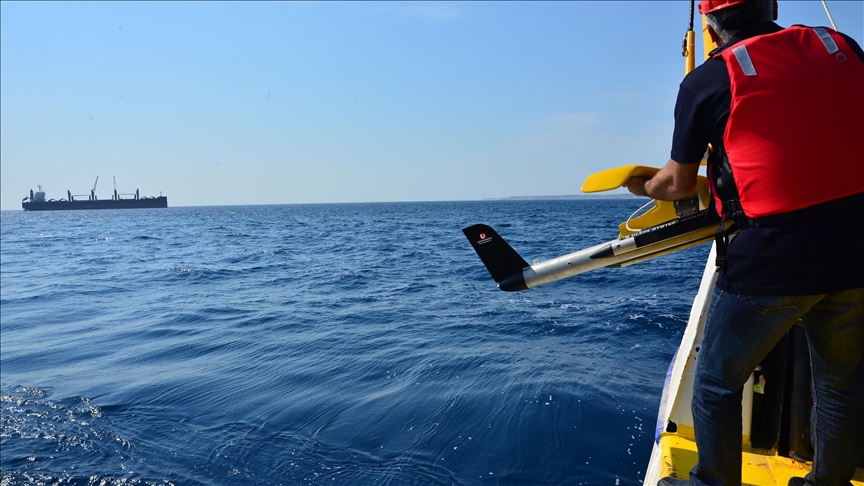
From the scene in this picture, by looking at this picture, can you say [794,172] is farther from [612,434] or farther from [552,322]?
[552,322]

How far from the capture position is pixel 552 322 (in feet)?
26.5

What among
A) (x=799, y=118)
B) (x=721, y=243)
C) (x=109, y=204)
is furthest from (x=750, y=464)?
(x=109, y=204)

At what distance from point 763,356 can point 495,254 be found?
122 centimetres

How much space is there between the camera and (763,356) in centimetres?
191

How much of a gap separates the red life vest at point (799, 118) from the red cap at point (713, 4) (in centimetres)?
20

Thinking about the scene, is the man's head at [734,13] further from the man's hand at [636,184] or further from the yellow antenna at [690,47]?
the yellow antenna at [690,47]

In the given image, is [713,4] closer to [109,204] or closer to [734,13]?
[734,13]

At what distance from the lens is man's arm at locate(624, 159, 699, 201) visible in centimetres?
196

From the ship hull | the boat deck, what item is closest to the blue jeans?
the boat deck

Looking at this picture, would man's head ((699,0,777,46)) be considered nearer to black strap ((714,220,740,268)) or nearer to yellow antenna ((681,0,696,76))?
black strap ((714,220,740,268))

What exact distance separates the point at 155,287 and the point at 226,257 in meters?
7.26

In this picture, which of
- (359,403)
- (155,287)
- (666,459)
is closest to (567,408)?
(359,403)

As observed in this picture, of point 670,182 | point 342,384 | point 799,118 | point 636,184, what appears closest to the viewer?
point 799,118

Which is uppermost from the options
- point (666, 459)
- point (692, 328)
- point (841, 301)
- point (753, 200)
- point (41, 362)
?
point (753, 200)
